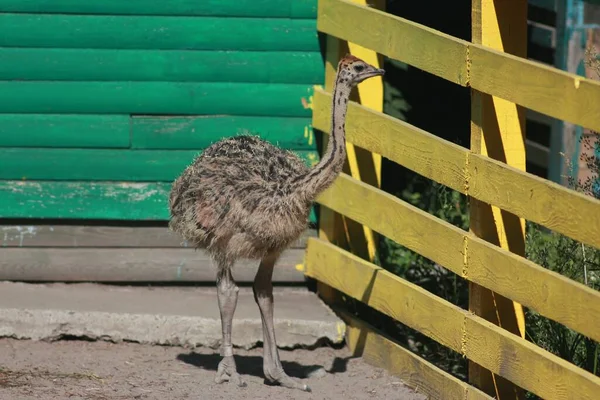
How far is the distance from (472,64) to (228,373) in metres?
2.19

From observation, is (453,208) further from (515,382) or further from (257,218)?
(515,382)

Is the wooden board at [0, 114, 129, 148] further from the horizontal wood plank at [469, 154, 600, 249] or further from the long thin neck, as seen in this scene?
the horizontal wood plank at [469, 154, 600, 249]

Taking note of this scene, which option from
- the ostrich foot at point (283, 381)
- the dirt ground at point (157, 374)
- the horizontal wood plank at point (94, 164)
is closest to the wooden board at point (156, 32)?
the horizontal wood plank at point (94, 164)

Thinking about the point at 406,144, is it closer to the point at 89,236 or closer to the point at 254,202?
the point at 254,202

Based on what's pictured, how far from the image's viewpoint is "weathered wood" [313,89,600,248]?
15.9 feet

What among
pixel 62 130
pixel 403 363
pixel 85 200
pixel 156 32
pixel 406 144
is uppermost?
pixel 156 32

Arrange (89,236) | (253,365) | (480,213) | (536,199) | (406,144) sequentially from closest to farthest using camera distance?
1. (536,199)
2. (480,213)
3. (406,144)
4. (253,365)
5. (89,236)

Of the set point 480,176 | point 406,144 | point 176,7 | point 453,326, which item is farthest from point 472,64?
point 176,7

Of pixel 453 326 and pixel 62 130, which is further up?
pixel 62 130

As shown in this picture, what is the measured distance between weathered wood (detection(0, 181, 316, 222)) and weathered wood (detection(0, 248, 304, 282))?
0.25m

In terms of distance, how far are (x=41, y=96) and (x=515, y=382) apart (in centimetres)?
394

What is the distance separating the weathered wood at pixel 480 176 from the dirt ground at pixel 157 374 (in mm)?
1292

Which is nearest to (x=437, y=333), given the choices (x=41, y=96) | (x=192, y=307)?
(x=192, y=307)

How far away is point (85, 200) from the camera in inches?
311
